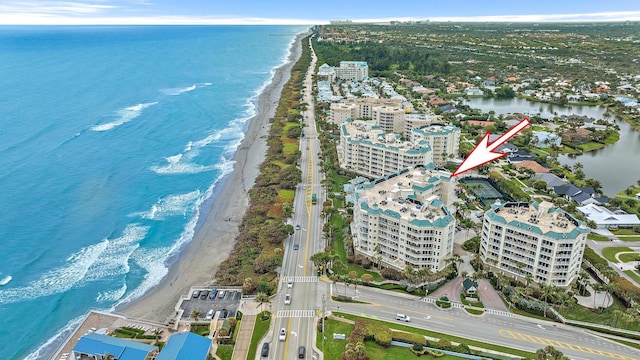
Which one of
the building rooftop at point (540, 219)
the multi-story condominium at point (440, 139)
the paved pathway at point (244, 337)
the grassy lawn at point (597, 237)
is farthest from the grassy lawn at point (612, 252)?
the paved pathway at point (244, 337)

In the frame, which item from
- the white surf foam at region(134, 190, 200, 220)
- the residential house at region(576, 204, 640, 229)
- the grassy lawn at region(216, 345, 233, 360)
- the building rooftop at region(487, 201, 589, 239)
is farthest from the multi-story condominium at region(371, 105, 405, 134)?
the grassy lawn at region(216, 345, 233, 360)

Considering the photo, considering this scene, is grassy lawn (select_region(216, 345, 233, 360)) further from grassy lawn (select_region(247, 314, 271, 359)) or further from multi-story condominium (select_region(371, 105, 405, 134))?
multi-story condominium (select_region(371, 105, 405, 134))

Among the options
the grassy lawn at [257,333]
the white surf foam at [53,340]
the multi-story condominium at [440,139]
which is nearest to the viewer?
the grassy lawn at [257,333]

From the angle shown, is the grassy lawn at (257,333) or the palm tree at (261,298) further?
the palm tree at (261,298)

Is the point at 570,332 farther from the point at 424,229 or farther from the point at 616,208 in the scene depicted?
the point at 616,208

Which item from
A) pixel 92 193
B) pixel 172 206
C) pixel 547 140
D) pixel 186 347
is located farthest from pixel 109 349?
pixel 547 140

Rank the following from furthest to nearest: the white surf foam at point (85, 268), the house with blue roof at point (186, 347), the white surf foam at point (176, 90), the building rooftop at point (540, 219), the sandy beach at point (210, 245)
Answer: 1. the white surf foam at point (176, 90)
2. the white surf foam at point (85, 268)
3. the sandy beach at point (210, 245)
4. the building rooftop at point (540, 219)
5. the house with blue roof at point (186, 347)

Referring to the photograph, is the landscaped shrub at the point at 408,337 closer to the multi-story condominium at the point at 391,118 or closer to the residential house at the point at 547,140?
the multi-story condominium at the point at 391,118
